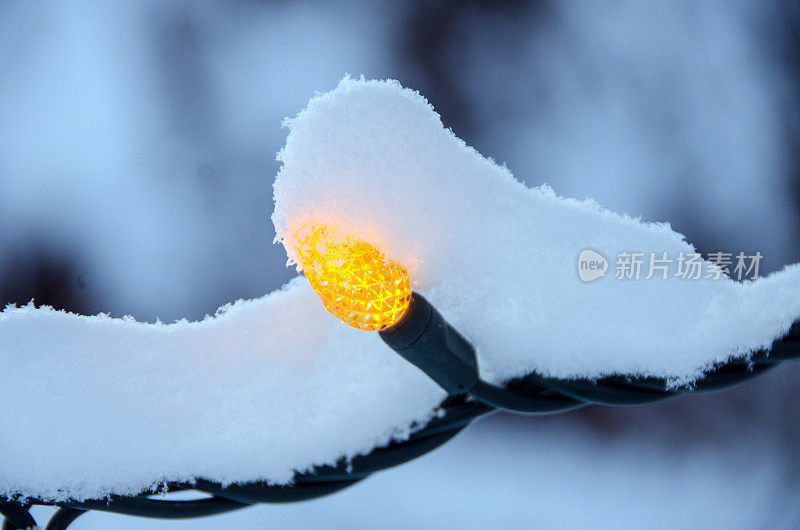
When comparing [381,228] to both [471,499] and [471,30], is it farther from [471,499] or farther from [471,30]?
[471,30]

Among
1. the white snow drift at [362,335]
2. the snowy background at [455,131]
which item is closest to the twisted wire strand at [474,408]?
the white snow drift at [362,335]

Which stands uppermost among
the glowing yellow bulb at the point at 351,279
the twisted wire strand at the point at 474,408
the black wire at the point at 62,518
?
the glowing yellow bulb at the point at 351,279

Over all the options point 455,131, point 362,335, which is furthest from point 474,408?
point 455,131

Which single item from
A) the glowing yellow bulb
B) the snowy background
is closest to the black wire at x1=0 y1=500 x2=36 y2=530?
the glowing yellow bulb

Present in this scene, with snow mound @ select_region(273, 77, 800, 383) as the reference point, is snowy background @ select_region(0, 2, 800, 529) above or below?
above

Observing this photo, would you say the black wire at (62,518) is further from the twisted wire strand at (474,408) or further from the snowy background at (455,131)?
the snowy background at (455,131)

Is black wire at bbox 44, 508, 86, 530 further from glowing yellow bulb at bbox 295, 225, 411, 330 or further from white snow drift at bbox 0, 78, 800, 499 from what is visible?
glowing yellow bulb at bbox 295, 225, 411, 330

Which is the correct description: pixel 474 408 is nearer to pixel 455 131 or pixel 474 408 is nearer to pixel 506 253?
pixel 506 253
